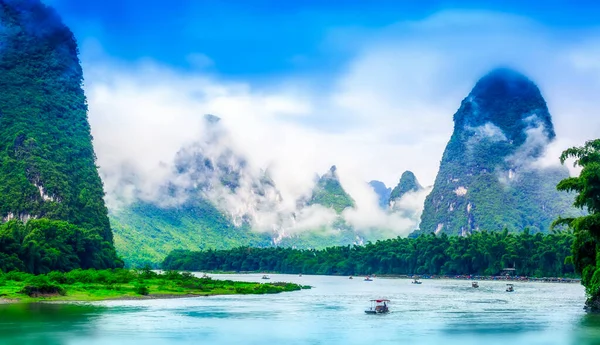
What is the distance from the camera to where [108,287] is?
194 ft

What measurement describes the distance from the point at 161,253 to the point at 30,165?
70644 millimetres

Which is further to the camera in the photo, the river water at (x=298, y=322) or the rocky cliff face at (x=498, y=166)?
the rocky cliff face at (x=498, y=166)

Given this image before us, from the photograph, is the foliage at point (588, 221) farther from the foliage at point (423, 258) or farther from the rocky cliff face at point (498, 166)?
the rocky cliff face at point (498, 166)

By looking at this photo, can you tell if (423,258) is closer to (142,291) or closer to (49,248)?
(49,248)

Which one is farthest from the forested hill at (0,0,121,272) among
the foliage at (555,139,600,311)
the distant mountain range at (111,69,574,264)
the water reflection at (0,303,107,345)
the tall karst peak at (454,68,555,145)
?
the tall karst peak at (454,68,555,145)

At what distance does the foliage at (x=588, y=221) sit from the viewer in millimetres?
40875

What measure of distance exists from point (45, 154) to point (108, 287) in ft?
135

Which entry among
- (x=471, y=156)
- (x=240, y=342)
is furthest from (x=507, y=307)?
(x=471, y=156)

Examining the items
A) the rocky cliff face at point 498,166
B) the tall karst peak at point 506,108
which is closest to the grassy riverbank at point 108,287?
the rocky cliff face at point 498,166

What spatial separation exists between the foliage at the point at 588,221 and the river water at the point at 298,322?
91.5 inches

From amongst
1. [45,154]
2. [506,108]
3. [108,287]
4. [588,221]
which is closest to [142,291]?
[108,287]

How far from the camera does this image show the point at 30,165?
90875 mm

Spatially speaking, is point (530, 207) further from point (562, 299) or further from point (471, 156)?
point (562, 299)

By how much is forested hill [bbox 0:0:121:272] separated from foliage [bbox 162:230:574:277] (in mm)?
36027
